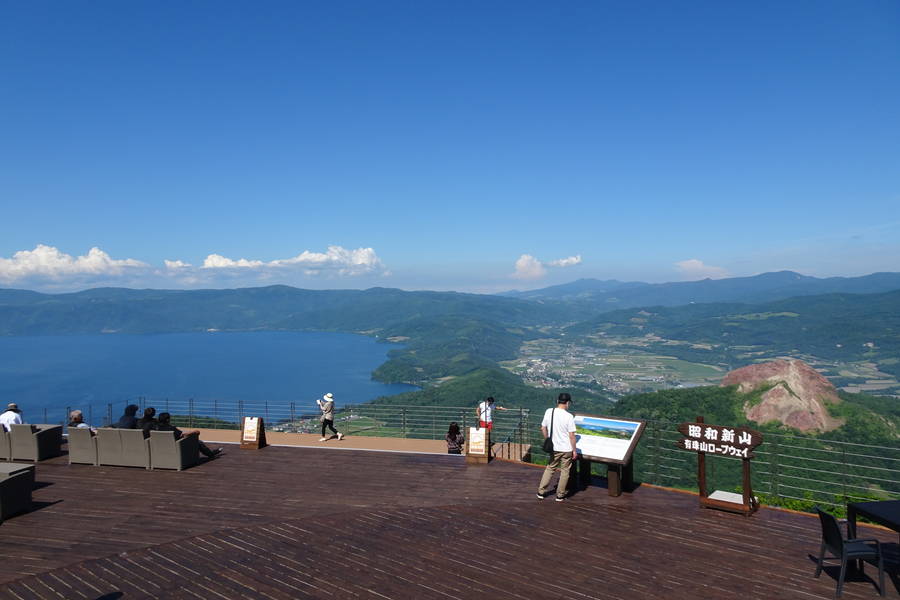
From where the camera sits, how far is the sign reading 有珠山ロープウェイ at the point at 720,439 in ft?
23.5

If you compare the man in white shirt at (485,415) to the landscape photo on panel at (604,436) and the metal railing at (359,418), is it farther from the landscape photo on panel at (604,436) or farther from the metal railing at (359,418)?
the landscape photo on panel at (604,436)

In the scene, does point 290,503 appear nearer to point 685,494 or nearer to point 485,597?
point 485,597

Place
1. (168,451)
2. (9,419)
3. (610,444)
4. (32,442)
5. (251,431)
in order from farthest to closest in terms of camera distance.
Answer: (251,431) < (9,419) < (32,442) < (168,451) < (610,444)

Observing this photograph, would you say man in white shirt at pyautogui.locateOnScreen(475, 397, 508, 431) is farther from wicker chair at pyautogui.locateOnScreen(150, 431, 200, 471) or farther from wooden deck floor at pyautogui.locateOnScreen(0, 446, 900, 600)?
wicker chair at pyautogui.locateOnScreen(150, 431, 200, 471)

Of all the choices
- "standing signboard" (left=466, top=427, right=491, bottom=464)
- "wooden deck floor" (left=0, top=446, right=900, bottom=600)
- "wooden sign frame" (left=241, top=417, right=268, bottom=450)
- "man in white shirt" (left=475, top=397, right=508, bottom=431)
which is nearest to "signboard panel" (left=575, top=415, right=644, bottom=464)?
"wooden deck floor" (left=0, top=446, right=900, bottom=600)

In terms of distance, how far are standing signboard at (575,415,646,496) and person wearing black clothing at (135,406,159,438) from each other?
314 inches

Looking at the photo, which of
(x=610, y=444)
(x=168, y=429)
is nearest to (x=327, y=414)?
(x=168, y=429)

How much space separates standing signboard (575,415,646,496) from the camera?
809 cm

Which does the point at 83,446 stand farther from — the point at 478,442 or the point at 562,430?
the point at 562,430

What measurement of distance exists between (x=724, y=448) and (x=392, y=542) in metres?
4.70

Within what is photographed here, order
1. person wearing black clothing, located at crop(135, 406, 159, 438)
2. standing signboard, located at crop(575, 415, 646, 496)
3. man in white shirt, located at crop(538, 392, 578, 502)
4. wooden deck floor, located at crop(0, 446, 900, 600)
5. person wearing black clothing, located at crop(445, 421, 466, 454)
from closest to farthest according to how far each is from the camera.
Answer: wooden deck floor, located at crop(0, 446, 900, 600) < man in white shirt, located at crop(538, 392, 578, 502) < standing signboard, located at crop(575, 415, 646, 496) < person wearing black clothing, located at crop(135, 406, 159, 438) < person wearing black clothing, located at crop(445, 421, 466, 454)

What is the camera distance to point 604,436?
8406mm

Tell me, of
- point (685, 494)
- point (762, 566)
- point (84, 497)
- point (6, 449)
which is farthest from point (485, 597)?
point (6, 449)

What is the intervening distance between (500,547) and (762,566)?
2943 millimetres
